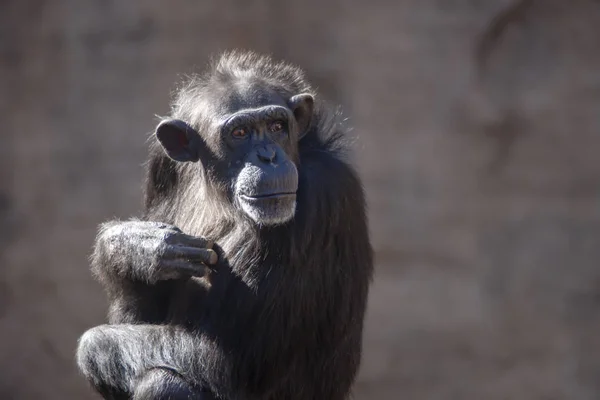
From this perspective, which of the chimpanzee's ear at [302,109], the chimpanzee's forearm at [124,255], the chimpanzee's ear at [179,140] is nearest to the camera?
the chimpanzee's forearm at [124,255]

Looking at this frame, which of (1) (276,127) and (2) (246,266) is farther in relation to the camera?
(1) (276,127)

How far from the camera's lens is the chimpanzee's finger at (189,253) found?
5.35 m

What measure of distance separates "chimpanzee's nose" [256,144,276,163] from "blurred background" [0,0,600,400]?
4104 mm

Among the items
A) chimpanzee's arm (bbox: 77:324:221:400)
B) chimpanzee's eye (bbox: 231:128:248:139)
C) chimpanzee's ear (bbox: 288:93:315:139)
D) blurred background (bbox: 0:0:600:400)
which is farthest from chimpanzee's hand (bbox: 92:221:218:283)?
blurred background (bbox: 0:0:600:400)

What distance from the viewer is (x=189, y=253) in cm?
535

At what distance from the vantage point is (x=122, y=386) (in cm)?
548

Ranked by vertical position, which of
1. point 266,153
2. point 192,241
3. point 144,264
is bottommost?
point 144,264

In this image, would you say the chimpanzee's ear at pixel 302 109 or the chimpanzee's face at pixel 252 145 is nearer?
the chimpanzee's face at pixel 252 145

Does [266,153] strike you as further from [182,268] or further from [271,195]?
[182,268]

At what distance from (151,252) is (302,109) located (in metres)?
1.15

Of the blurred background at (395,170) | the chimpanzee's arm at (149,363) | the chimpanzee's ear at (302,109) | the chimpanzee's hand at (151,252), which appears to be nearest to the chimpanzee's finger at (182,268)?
the chimpanzee's hand at (151,252)

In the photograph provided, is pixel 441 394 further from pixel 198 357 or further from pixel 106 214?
pixel 198 357

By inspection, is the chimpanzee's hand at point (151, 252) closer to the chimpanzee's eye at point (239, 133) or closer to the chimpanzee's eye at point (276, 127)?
the chimpanzee's eye at point (239, 133)

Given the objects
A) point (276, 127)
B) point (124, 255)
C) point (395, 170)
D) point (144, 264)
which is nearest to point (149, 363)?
point (144, 264)
